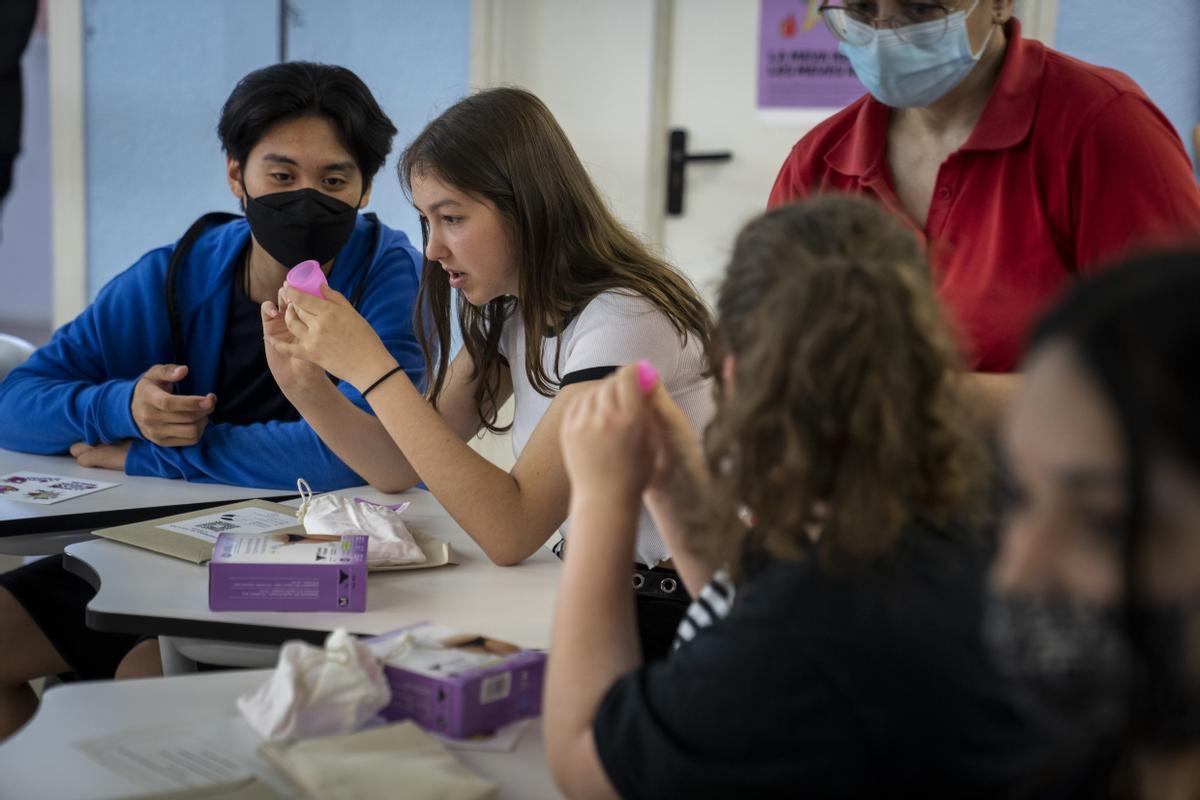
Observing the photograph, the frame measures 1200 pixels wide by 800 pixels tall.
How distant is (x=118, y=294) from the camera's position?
2.27 meters

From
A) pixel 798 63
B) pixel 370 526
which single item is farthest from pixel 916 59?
pixel 798 63

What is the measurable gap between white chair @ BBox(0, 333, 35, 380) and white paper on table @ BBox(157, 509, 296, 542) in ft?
3.70

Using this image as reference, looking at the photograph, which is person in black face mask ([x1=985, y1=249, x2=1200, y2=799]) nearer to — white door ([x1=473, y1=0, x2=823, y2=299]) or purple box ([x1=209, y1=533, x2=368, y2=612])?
purple box ([x1=209, y1=533, x2=368, y2=612])

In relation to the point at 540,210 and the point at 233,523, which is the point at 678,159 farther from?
the point at 233,523

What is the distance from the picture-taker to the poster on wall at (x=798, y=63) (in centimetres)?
361

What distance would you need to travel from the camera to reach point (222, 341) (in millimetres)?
2270

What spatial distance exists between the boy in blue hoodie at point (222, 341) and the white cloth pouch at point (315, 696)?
942mm

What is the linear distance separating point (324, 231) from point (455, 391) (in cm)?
38

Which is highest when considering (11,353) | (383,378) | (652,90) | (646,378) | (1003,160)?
(652,90)

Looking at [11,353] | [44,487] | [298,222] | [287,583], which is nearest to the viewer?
[287,583]

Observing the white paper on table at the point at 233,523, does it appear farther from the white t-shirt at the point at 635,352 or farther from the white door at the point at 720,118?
the white door at the point at 720,118

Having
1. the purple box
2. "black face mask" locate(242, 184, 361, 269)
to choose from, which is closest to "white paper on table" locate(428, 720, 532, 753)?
the purple box

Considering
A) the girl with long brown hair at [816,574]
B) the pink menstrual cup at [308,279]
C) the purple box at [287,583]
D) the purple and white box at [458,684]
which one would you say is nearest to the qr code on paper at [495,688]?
the purple and white box at [458,684]

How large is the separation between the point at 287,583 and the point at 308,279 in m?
0.58
